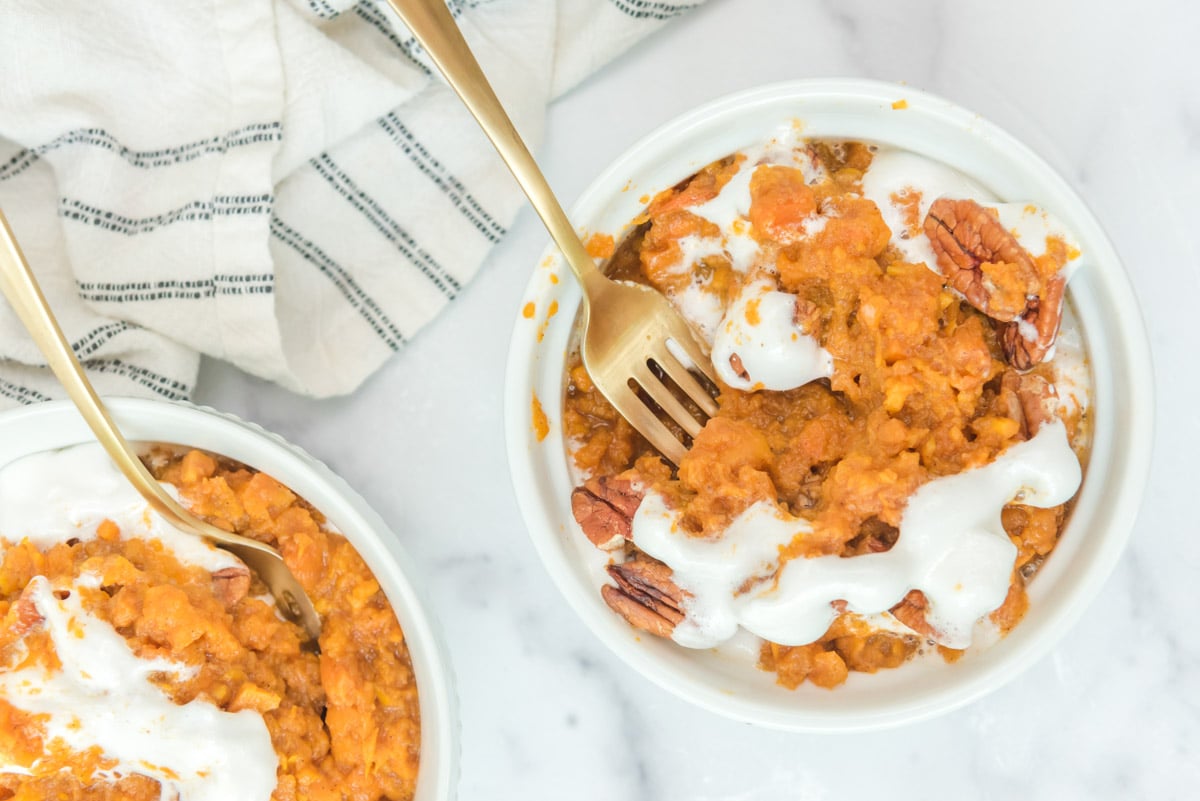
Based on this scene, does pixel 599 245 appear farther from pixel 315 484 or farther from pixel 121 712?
pixel 121 712

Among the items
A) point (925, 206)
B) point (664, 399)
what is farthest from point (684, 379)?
point (925, 206)

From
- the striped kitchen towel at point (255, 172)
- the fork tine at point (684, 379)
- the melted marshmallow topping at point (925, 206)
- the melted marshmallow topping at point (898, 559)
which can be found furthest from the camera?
the striped kitchen towel at point (255, 172)

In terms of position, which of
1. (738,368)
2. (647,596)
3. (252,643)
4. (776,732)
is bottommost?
(776,732)

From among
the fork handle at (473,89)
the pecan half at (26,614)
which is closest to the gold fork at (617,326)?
the fork handle at (473,89)

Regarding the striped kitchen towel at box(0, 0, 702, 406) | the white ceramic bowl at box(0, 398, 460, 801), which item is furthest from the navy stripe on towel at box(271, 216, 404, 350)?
the white ceramic bowl at box(0, 398, 460, 801)

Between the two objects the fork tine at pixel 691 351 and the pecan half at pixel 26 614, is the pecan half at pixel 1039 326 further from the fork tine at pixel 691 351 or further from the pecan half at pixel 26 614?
the pecan half at pixel 26 614

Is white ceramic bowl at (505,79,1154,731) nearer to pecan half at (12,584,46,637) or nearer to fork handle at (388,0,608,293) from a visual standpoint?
fork handle at (388,0,608,293)
